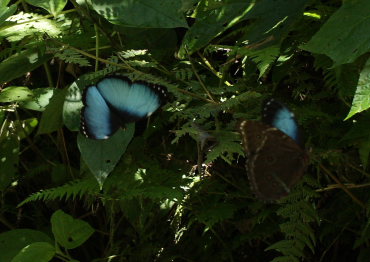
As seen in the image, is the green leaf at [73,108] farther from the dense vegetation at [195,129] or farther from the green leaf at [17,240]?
the green leaf at [17,240]

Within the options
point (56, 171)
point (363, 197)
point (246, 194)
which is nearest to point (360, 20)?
point (363, 197)

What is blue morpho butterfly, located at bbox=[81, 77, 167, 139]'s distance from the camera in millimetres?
1702

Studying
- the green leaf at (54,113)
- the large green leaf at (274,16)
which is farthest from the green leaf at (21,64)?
the large green leaf at (274,16)

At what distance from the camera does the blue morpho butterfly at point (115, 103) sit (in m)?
1.70

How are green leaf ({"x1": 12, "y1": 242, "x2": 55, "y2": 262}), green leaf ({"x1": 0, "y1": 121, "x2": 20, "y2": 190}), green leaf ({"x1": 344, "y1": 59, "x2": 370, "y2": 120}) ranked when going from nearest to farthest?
green leaf ({"x1": 344, "y1": 59, "x2": 370, "y2": 120}) → green leaf ({"x1": 12, "y1": 242, "x2": 55, "y2": 262}) → green leaf ({"x1": 0, "y1": 121, "x2": 20, "y2": 190})

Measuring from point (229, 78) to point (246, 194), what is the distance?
0.42 meters

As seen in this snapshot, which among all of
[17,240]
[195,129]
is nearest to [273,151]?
[195,129]

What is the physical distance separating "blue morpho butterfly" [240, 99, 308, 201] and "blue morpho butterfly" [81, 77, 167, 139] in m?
0.37

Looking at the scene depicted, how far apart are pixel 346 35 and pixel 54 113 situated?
106 cm

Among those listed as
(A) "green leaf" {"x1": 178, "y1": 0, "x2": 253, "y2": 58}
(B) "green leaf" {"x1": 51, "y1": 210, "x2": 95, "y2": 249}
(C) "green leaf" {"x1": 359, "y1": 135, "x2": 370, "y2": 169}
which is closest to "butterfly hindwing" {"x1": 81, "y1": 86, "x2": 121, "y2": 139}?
(A) "green leaf" {"x1": 178, "y1": 0, "x2": 253, "y2": 58}

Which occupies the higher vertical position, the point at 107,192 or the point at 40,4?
the point at 40,4

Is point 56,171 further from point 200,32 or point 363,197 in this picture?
point 363,197

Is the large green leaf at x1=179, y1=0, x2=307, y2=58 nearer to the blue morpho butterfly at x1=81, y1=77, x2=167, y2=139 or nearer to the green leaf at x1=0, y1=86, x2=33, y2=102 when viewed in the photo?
the blue morpho butterfly at x1=81, y1=77, x2=167, y2=139

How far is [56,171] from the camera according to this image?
2.33 metres
